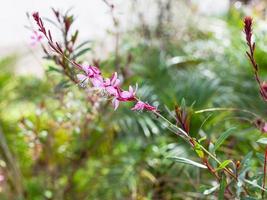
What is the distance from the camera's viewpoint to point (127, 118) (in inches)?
99.6

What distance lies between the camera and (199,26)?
13.4 ft

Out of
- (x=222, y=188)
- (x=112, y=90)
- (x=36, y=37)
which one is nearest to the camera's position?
(x=112, y=90)

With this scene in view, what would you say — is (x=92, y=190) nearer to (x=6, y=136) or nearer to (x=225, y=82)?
(x=6, y=136)

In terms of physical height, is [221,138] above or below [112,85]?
below

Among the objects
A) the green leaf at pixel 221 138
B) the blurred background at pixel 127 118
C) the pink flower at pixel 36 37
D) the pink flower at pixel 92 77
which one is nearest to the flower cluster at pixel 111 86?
the pink flower at pixel 92 77

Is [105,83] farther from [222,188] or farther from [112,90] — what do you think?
[222,188]

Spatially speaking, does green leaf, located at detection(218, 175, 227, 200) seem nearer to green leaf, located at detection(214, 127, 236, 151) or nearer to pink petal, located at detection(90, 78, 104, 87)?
green leaf, located at detection(214, 127, 236, 151)

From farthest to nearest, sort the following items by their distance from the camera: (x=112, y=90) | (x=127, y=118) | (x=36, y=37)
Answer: (x=127, y=118) < (x=36, y=37) < (x=112, y=90)

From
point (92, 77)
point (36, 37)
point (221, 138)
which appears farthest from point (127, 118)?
point (92, 77)

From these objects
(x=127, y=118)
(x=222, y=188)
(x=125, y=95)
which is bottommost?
(x=127, y=118)

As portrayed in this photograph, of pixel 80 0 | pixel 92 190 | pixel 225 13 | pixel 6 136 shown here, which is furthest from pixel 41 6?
pixel 225 13

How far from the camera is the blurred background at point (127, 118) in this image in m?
2.19

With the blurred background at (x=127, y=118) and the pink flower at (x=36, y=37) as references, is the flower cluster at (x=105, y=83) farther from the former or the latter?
the blurred background at (x=127, y=118)

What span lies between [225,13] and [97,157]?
7.71 feet
